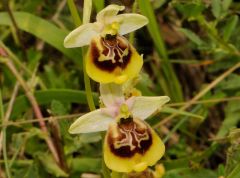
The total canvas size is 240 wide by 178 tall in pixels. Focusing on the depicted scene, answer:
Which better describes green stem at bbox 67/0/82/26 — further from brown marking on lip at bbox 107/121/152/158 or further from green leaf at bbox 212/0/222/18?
green leaf at bbox 212/0/222/18

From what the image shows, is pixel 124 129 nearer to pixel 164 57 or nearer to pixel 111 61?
pixel 111 61

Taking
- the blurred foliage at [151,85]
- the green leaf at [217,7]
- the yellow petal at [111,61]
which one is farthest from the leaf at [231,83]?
the yellow petal at [111,61]

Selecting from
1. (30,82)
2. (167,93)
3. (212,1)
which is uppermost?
(212,1)

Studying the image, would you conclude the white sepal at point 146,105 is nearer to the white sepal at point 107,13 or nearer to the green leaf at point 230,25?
the white sepal at point 107,13

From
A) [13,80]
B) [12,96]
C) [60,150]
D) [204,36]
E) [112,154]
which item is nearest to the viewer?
[112,154]

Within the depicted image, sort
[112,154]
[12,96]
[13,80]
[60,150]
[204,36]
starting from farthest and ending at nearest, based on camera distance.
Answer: [204,36], [13,80], [12,96], [60,150], [112,154]

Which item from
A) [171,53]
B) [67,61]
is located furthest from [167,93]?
[67,61]

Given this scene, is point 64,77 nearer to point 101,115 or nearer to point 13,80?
point 13,80

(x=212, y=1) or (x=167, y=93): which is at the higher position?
(x=212, y=1)
